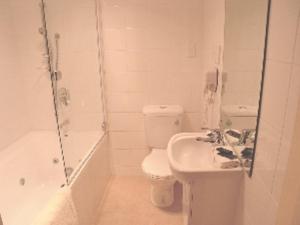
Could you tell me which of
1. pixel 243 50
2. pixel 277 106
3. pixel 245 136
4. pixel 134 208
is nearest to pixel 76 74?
pixel 134 208

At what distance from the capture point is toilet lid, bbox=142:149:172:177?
6.26 feet

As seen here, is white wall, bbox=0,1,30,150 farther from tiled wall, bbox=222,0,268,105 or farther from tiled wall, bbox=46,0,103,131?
tiled wall, bbox=222,0,268,105

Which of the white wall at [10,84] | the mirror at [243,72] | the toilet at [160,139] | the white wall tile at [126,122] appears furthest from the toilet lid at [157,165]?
the white wall at [10,84]

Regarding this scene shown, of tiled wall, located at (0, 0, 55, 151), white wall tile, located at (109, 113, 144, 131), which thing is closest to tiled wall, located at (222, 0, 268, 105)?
white wall tile, located at (109, 113, 144, 131)

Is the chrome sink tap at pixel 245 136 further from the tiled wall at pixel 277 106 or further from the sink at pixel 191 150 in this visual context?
the sink at pixel 191 150

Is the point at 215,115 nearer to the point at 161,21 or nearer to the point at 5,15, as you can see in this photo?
the point at 161,21

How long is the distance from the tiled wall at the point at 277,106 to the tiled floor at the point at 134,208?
1177 millimetres

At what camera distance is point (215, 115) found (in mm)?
1817

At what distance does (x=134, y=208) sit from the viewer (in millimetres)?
2105

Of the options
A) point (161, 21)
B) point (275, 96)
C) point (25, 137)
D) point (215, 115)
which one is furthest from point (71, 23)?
point (275, 96)

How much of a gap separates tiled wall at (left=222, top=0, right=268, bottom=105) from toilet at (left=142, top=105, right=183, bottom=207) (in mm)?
757

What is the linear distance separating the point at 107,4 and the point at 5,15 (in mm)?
963

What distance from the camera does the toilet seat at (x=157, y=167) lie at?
1.89 m

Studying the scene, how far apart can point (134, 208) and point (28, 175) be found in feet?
3.53
